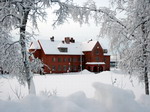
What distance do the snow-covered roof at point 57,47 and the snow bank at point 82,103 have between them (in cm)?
3874

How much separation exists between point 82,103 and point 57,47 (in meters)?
41.1

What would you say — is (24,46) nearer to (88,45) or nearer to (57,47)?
(57,47)

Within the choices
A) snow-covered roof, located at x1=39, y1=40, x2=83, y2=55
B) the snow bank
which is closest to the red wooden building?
snow-covered roof, located at x1=39, y1=40, x2=83, y2=55

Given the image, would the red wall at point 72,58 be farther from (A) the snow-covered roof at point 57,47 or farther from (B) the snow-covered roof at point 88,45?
(A) the snow-covered roof at point 57,47

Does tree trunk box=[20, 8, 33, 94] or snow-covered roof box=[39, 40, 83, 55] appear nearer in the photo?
tree trunk box=[20, 8, 33, 94]

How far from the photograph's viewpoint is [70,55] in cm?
4572

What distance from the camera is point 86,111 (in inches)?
127

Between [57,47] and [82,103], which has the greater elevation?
[57,47]

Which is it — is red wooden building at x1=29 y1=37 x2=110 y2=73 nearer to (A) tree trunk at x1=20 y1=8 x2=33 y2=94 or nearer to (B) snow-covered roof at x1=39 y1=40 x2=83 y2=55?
(B) snow-covered roof at x1=39 y1=40 x2=83 y2=55

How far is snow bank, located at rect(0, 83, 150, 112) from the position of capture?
10.4 feet

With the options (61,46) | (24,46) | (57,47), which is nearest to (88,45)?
(61,46)

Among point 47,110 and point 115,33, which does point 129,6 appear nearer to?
point 115,33

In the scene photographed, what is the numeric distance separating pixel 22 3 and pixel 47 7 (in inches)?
45.7

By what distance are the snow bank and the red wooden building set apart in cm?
3845
